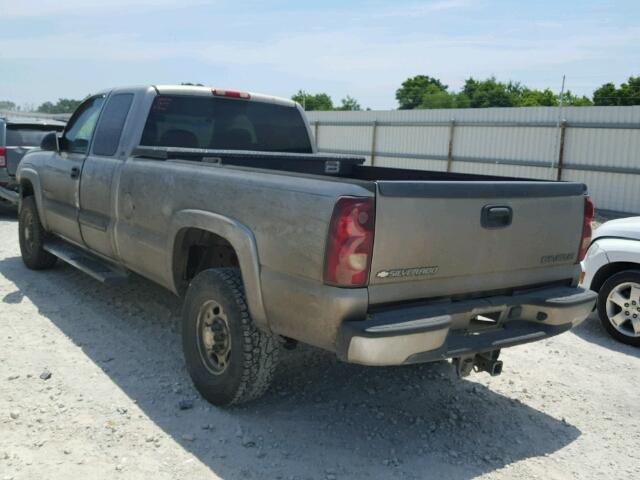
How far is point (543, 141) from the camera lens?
16.1 metres

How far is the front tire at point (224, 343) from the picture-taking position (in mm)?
3619

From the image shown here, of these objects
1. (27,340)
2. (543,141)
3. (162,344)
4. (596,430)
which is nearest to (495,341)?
(596,430)

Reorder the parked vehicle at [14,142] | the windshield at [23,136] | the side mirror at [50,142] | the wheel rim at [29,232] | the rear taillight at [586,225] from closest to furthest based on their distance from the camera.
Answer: the rear taillight at [586,225], the side mirror at [50,142], the wheel rim at [29,232], the parked vehicle at [14,142], the windshield at [23,136]

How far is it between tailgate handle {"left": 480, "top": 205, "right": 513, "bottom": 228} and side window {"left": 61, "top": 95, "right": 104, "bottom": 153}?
3736mm

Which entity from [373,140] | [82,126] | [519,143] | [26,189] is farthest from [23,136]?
[373,140]

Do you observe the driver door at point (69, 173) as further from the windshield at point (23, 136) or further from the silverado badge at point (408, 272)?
the windshield at point (23, 136)

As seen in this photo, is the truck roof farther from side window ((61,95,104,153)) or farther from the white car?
the white car

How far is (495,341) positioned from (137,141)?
3.08 metres

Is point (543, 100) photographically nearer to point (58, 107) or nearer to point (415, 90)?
point (415, 90)

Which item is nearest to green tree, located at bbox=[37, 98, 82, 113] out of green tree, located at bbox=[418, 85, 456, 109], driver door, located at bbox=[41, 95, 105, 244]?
green tree, located at bbox=[418, 85, 456, 109]

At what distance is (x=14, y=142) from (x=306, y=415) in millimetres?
8902

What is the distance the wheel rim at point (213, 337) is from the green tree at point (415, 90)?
49.1 meters

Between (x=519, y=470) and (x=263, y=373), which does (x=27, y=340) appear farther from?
(x=519, y=470)

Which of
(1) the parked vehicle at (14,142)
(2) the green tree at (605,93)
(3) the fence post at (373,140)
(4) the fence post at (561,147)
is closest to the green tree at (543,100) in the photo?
(2) the green tree at (605,93)
